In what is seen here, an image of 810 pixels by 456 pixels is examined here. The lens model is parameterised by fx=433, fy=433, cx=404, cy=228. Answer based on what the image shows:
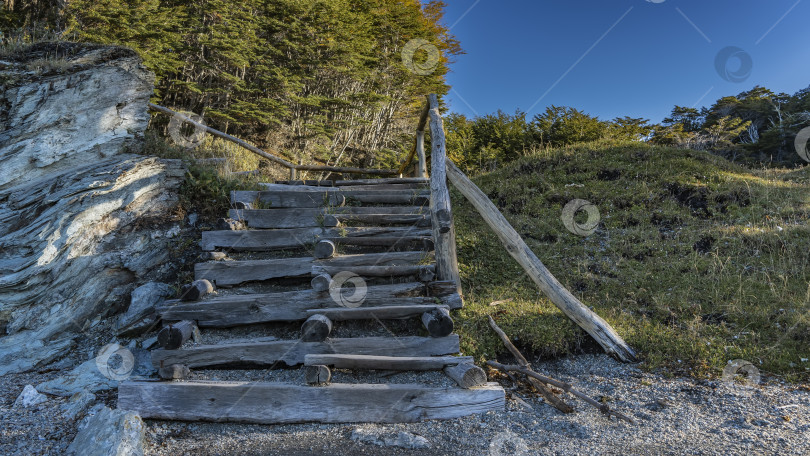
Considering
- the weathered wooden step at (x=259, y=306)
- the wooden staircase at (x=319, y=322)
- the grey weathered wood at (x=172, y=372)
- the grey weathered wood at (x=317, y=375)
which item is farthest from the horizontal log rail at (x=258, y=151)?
the grey weathered wood at (x=317, y=375)

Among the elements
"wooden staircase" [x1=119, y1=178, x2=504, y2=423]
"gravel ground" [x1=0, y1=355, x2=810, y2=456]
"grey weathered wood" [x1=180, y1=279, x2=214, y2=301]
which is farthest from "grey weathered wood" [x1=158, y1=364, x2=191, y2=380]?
"grey weathered wood" [x1=180, y1=279, x2=214, y2=301]

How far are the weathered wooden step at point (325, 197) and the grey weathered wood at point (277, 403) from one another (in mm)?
3078

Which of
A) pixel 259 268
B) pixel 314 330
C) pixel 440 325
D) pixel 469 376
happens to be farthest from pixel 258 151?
pixel 469 376

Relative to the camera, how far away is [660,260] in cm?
596

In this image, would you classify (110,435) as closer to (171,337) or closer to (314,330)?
(171,337)

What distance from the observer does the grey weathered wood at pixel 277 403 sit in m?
3.23

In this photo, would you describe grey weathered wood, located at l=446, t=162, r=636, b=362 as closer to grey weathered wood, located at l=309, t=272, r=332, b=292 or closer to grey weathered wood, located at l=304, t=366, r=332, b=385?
grey weathered wood, located at l=309, t=272, r=332, b=292

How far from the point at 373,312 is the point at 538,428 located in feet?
5.60

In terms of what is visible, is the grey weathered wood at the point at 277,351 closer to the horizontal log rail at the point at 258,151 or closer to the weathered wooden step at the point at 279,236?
the weathered wooden step at the point at 279,236

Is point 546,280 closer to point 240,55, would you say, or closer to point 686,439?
point 686,439

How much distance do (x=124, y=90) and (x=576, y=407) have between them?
6842 millimetres

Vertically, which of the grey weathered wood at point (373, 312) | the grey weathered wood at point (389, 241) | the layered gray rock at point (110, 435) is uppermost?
the grey weathered wood at point (389, 241)

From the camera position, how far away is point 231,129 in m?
12.9

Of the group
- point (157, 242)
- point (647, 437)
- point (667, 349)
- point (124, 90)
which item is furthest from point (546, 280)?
point (124, 90)
